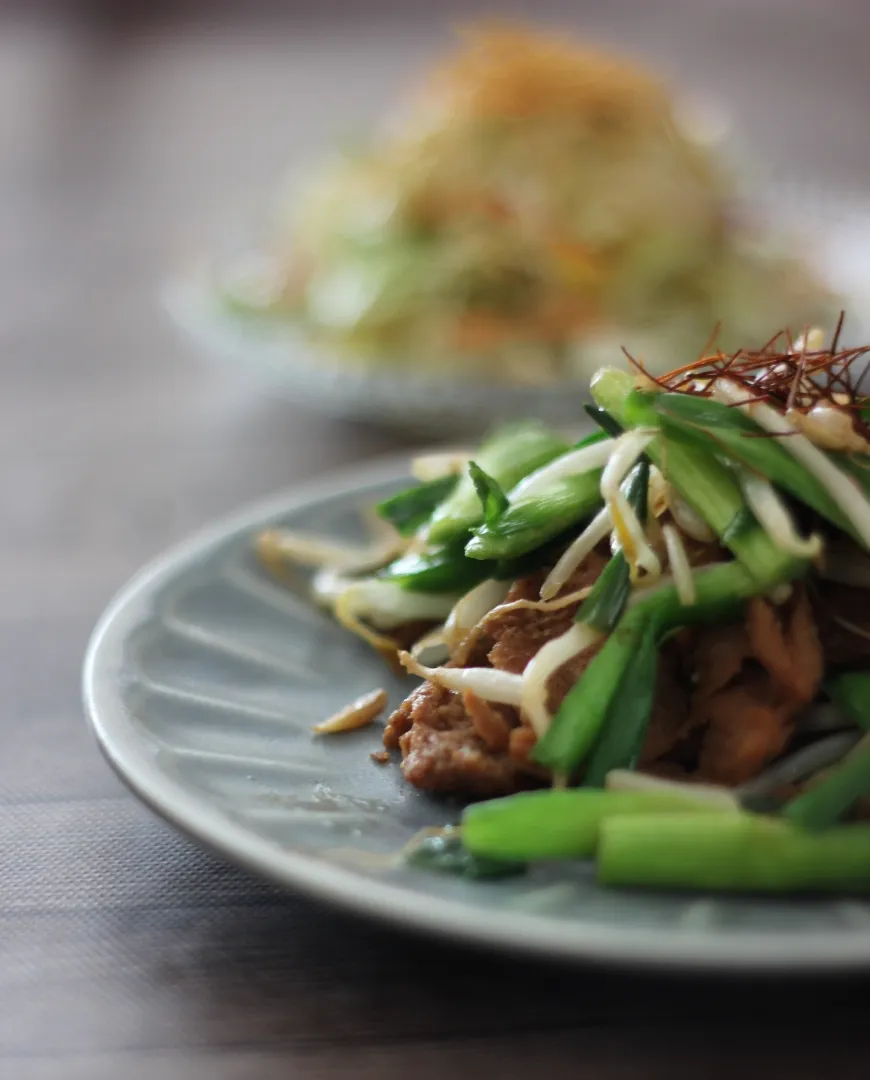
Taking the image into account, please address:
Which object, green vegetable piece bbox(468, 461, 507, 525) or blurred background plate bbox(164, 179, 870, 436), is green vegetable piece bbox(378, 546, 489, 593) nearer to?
green vegetable piece bbox(468, 461, 507, 525)

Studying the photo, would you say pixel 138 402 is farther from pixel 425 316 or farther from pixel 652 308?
pixel 652 308

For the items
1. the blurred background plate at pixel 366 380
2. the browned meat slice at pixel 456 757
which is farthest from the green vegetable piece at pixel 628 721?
the blurred background plate at pixel 366 380

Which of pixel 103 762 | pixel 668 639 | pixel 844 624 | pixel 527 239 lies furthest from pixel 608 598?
pixel 527 239

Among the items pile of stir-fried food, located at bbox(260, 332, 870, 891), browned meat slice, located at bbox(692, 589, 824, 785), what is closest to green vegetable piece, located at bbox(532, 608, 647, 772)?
pile of stir-fried food, located at bbox(260, 332, 870, 891)

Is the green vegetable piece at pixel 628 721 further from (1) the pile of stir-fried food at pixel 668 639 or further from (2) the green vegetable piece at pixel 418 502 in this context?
(2) the green vegetable piece at pixel 418 502

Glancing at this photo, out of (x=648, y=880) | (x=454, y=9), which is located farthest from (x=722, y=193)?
(x=454, y=9)

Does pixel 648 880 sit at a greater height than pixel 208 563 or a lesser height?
lesser

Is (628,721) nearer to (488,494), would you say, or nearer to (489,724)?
(489,724)

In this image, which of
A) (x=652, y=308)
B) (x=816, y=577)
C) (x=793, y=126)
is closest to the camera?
(x=816, y=577)
